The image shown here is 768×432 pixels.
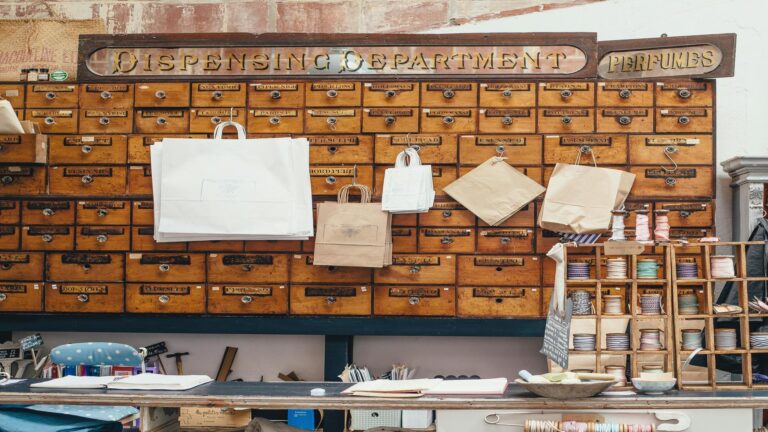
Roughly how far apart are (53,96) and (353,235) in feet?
6.50

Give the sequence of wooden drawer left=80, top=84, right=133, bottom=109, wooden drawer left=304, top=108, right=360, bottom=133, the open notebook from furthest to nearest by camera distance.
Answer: wooden drawer left=80, top=84, right=133, bottom=109
wooden drawer left=304, top=108, right=360, bottom=133
the open notebook

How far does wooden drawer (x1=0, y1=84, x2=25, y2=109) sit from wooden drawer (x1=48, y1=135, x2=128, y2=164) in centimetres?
40

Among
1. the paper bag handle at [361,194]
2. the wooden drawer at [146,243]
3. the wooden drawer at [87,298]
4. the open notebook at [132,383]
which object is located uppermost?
the paper bag handle at [361,194]

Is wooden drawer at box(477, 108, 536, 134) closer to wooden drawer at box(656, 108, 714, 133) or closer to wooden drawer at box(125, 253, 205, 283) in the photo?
wooden drawer at box(656, 108, 714, 133)

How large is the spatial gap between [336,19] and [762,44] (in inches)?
109

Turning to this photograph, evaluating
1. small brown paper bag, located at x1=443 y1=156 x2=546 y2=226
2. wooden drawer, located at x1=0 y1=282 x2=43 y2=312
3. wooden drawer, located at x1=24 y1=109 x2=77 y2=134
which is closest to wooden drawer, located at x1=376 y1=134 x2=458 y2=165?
small brown paper bag, located at x1=443 y1=156 x2=546 y2=226

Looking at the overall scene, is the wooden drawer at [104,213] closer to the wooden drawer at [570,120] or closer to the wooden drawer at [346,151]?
the wooden drawer at [346,151]

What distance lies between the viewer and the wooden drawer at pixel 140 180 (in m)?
4.89

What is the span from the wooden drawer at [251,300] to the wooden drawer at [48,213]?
0.99m

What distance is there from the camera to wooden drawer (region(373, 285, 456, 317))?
4.71 m

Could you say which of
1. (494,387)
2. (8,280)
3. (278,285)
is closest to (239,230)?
(278,285)

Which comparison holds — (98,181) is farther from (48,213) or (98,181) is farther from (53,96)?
(53,96)

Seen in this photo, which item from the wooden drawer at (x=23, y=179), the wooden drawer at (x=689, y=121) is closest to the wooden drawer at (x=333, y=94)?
the wooden drawer at (x=23, y=179)

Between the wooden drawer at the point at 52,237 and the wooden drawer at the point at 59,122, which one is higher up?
the wooden drawer at the point at 59,122
